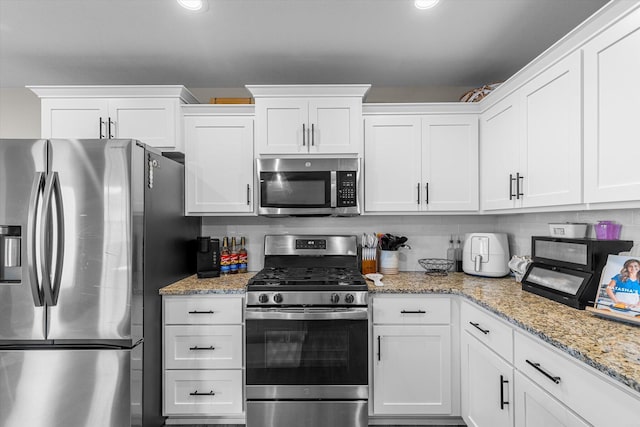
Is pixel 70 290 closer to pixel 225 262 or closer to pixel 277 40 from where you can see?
pixel 225 262

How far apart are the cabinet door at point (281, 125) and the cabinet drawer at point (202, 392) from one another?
5.17ft

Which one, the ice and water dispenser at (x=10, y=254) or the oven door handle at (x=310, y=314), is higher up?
the ice and water dispenser at (x=10, y=254)

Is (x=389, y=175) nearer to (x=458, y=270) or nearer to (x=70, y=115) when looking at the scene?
(x=458, y=270)

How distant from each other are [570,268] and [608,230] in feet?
0.99

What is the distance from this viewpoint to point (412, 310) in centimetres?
217

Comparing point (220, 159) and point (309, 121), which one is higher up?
point (309, 121)

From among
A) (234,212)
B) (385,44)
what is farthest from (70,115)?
(385,44)

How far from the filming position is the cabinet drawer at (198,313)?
2.18m

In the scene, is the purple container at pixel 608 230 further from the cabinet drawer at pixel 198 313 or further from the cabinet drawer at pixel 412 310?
the cabinet drawer at pixel 198 313

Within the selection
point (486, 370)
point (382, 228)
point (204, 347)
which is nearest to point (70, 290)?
point (204, 347)

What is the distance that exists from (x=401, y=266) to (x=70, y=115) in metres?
2.83

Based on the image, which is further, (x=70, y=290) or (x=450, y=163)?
(x=450, y=163)

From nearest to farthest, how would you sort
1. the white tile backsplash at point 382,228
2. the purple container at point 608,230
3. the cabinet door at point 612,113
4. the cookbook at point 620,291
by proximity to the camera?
the cabinet door at point 612,113, the cookbook at point 620,291, the purple container at point 608,230, the white tile backsplash at point 382,228

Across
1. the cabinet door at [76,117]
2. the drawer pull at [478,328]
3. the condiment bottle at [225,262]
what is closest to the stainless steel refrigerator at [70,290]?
the cabinet door at [76,117]
